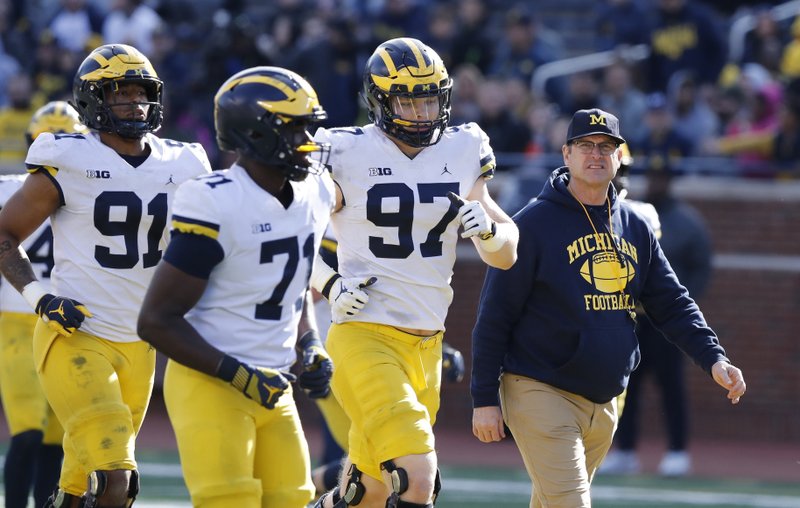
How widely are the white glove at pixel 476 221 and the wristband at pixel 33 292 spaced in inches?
66.3

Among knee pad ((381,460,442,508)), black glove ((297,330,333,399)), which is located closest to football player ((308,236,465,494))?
knee pad ((381,460,442,508))

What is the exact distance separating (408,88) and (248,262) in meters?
1.45

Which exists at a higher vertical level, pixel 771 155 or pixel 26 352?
pixel 771 155

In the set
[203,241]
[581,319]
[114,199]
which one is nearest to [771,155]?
[581,319]

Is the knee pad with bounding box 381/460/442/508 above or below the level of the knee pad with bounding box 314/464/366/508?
above

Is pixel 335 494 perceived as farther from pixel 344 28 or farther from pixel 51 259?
pixel 344 28

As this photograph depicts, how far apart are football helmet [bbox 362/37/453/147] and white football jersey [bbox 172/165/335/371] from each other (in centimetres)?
112

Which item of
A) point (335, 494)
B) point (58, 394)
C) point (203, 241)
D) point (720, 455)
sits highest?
point (203, 241)

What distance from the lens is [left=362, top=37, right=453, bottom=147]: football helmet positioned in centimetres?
584

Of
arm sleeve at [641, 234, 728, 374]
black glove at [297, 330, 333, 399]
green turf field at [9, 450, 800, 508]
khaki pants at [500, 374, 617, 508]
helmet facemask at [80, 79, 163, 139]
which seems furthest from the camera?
green turf field at [9, 450, 800, 508]

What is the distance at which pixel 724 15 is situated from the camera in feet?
48.9

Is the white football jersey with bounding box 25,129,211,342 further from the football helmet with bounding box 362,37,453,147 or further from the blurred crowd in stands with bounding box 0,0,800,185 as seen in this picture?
the blurred crowd in stands with bounding box 0,0,800,185

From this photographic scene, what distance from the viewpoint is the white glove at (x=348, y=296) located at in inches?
228

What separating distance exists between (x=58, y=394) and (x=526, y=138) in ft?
24.0
